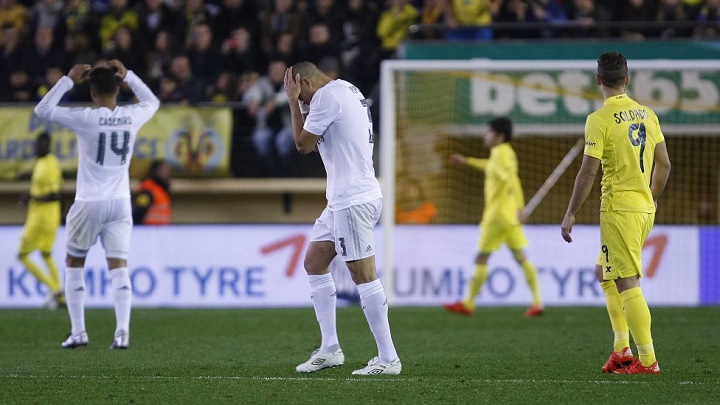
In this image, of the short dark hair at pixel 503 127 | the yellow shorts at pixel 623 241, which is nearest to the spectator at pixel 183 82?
the short dark hair at pixel 503 127

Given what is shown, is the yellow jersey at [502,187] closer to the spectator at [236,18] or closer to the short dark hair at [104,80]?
the short dark hair at [104,80]

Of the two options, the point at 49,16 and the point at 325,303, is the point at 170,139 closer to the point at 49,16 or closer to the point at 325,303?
the point at 49,16

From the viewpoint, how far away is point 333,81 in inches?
312

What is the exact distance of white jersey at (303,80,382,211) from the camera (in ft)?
25.3

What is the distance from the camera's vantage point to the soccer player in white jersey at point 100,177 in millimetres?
9742

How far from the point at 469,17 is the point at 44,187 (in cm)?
700

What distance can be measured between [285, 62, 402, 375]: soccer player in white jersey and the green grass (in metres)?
0.44

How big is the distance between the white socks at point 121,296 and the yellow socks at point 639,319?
14.1 feet

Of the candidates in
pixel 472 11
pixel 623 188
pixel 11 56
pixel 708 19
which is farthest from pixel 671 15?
pixel 623 188

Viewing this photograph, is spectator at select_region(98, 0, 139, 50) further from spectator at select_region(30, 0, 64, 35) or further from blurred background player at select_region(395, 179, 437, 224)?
blurred background player at select_region(395, 179, 437, 224)

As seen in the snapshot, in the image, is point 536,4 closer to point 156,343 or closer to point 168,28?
point 168,28

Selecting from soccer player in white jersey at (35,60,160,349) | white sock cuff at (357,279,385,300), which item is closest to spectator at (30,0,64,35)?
soccer player in white jersey at (35,60,160,349)

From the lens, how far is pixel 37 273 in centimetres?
1540

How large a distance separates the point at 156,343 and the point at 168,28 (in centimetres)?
1015
